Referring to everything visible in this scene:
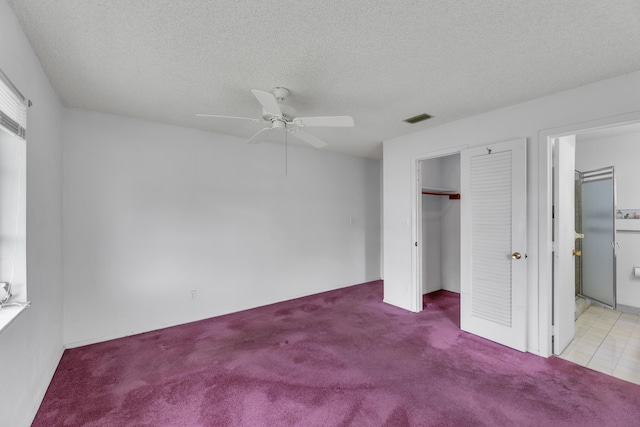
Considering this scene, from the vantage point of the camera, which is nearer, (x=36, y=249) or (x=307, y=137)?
(x=36, y=249)

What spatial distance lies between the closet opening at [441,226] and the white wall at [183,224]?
4.91ft

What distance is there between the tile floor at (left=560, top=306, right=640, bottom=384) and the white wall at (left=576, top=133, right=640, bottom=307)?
0.36 m

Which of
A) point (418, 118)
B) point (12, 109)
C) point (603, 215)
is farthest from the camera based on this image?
point (603, 215)

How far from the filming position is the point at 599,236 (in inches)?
146

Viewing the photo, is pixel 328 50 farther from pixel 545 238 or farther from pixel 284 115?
pixel 545 238

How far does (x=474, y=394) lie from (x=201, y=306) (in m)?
3.14

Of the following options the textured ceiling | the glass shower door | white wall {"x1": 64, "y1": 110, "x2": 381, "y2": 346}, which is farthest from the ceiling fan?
the glass shower door

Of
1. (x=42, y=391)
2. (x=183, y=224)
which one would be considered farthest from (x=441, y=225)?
(x=42, y=391)

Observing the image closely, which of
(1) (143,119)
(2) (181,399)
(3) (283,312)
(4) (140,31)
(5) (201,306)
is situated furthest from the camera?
(3) (283,312)

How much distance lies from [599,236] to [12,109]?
6052mm

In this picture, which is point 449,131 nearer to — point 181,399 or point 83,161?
point 181,399

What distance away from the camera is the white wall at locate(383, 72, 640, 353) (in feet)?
7.48

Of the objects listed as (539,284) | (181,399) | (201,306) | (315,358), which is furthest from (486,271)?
(201,306)

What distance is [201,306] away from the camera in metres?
3.58
